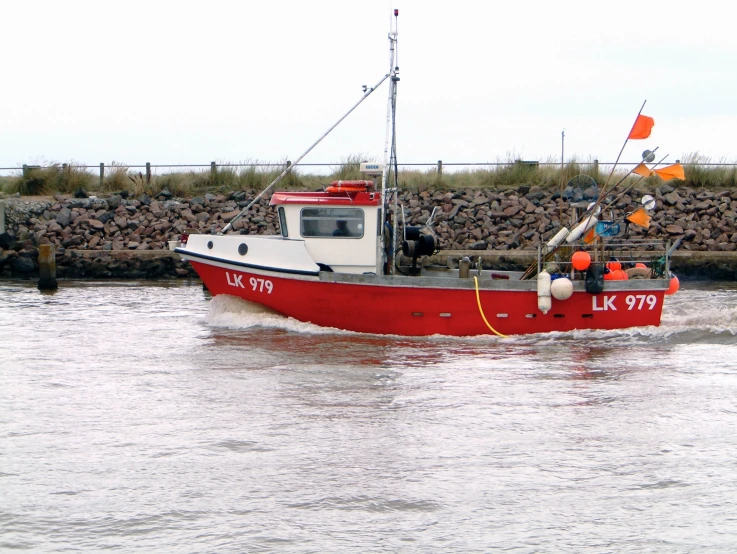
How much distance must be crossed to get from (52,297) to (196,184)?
11.4 metres

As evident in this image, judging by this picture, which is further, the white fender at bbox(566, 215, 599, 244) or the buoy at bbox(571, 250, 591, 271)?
A: the white fender at bbox(566, 215, 599, 244)

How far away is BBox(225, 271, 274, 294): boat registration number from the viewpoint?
49.4 feet

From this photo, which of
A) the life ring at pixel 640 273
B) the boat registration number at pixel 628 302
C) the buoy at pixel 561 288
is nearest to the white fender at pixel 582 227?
the buoy at pixel 561 288

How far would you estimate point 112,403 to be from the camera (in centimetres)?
1062

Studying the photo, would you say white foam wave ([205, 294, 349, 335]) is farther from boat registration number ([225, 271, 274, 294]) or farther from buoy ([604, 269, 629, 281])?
buoy ([604, 269, 629, 281])

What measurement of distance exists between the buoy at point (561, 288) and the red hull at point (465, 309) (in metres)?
0.35

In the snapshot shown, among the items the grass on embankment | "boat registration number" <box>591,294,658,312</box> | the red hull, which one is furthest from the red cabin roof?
the grass on embankment

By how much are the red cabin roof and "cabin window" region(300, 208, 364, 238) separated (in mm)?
109

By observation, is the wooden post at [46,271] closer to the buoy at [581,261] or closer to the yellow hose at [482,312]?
the yellow hose at [482,312]

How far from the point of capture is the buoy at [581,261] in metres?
13.8

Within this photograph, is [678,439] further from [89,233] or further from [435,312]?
[89,233]

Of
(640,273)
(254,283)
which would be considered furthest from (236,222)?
(640,273)

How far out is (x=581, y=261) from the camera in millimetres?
13812

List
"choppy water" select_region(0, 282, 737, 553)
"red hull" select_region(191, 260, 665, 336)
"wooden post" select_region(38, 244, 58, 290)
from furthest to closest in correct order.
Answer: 1. "wooden post" select_region(38, 244, 58, 290)
2. "red hull" select_region(191, 260, 665, 336)
3. "choppy water" select_region(0, 282, 737, 553)
